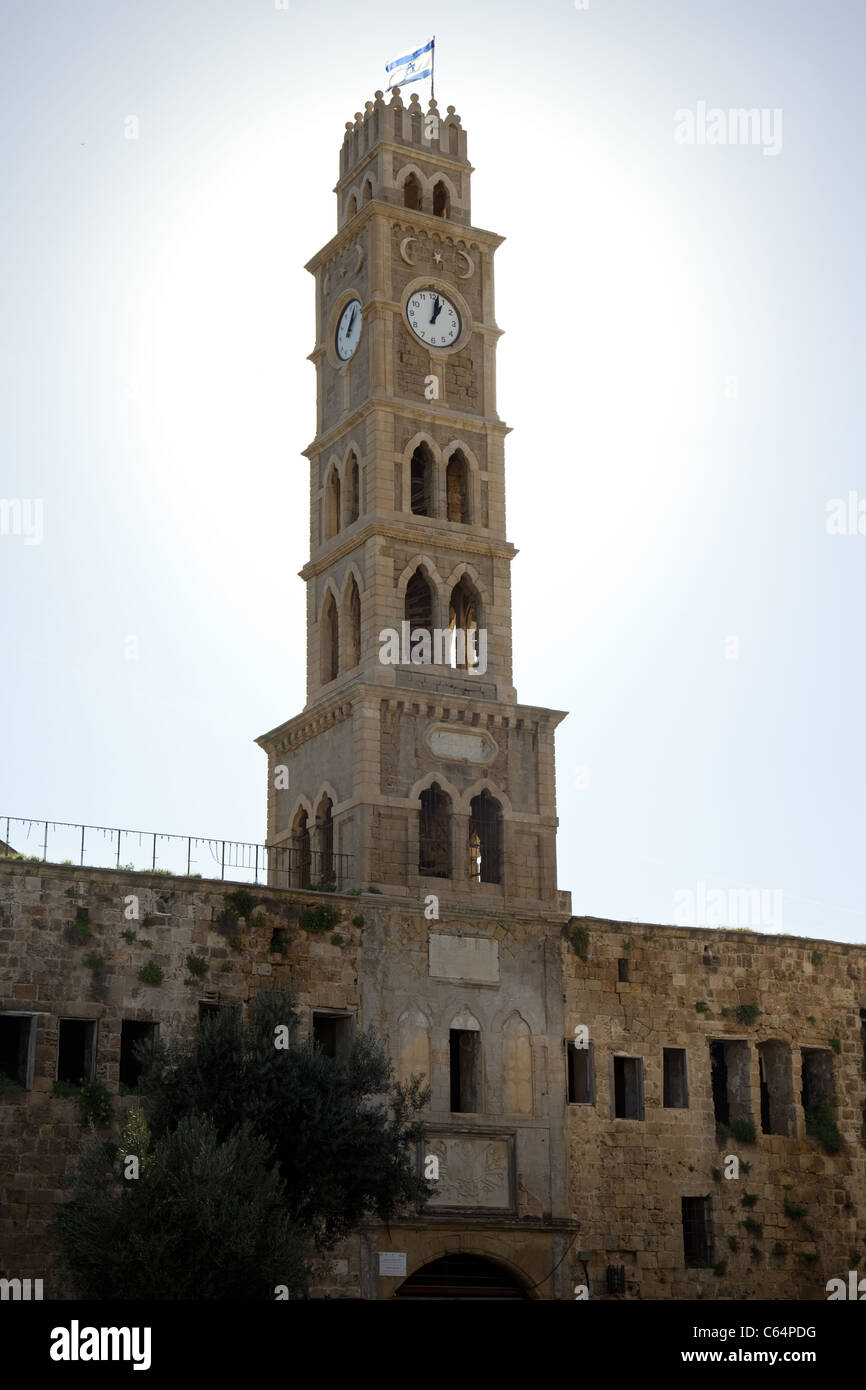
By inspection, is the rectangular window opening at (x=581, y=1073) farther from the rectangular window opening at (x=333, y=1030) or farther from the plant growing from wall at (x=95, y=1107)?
the plant growing from wall at (x=95, y=1107)

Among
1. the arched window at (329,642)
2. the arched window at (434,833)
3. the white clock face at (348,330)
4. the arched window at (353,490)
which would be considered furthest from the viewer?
the white clock face at (348,330)

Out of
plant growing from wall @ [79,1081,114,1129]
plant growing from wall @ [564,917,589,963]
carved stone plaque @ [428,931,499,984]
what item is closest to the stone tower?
plant growing from wall @ [564,917,589,963]

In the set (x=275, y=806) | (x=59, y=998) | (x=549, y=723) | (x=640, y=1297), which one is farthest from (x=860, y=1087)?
(x=59, y=998)

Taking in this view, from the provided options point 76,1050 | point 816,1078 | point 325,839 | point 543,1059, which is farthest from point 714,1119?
point 76,1050

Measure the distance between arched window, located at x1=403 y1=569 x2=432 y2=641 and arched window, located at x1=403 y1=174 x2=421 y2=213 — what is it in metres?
9.20

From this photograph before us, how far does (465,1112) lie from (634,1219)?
14.3ft

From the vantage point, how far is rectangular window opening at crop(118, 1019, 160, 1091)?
34.8m

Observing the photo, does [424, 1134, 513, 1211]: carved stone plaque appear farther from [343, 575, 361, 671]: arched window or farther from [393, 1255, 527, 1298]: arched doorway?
[343, 575, 361, 671]: arched window

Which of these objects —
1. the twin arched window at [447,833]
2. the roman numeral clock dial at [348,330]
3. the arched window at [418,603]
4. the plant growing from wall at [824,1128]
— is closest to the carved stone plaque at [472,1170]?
the twin arched window at [447,833]

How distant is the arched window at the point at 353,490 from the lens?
4372cm

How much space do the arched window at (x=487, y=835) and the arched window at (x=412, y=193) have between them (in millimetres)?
14749

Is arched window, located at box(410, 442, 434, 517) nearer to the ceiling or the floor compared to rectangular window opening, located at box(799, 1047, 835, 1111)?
nearer to the ceiling
